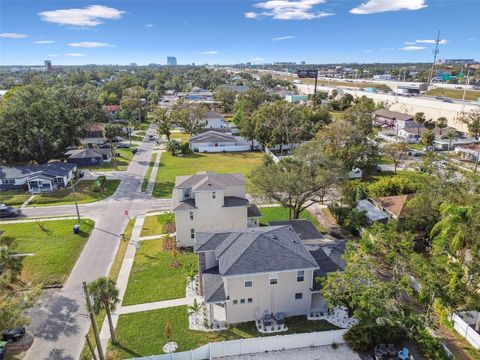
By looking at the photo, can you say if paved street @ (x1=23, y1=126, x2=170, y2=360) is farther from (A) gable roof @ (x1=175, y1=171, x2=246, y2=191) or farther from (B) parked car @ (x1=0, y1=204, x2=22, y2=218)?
(A) gable roof @ (x1=175, y1=171, x2=246, y2=191)

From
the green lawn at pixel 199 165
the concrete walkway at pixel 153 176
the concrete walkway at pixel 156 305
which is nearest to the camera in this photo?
the concrete walkway at pixel 156 305

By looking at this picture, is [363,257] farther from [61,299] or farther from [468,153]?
[468,153]

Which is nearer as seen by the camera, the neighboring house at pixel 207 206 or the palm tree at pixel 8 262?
the palm tree at pixel 8 262

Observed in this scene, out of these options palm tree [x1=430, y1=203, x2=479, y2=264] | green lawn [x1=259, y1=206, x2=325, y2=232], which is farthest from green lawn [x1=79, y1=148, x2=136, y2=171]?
palm tree [x1=430, y1=203, x2=479, y2=264]

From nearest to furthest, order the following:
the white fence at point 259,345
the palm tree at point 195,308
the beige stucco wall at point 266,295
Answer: the white fence at point 259,345
the beige stucco wall at point 266,295
the palm tree at point 195,308

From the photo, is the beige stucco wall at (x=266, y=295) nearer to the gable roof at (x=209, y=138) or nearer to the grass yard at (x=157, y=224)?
the grass yard at (x=157, y=224)

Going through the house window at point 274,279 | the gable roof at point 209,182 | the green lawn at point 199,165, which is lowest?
the green lawn at point 199,165

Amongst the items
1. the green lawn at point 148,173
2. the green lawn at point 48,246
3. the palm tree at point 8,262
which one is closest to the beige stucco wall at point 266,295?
the green lawn at point 48,246
